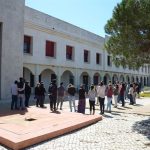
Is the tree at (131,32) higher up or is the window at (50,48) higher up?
the window at (50,48)

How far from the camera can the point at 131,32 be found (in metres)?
12.5

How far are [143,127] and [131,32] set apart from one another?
12.7 ft

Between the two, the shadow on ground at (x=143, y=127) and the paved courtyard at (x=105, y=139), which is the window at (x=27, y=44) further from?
the paved courtyard at (x=105, y=139)

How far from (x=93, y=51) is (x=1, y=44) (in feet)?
59.9

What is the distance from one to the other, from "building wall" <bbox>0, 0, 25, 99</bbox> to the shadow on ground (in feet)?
33.7

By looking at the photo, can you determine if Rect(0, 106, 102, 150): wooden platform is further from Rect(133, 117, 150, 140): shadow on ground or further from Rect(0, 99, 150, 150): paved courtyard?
Rect(133, 117, 150, 140): shadow on ground

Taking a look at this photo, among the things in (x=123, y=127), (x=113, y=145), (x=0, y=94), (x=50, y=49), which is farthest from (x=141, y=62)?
(x=50, y=49)

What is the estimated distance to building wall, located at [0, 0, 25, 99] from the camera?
20.1 meters

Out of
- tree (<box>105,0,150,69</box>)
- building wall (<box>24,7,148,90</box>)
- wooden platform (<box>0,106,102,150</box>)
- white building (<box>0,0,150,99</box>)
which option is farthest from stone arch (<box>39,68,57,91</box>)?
wooden platform (<box>0,106,102,150</box>)

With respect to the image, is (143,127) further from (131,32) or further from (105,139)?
(131,32)

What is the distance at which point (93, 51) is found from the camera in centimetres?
3684

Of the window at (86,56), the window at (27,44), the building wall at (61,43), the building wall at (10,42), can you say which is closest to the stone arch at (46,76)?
the building wall at (61,43)

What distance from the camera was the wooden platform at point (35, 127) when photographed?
831cm

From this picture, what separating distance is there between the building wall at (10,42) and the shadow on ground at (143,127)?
1027 cm
